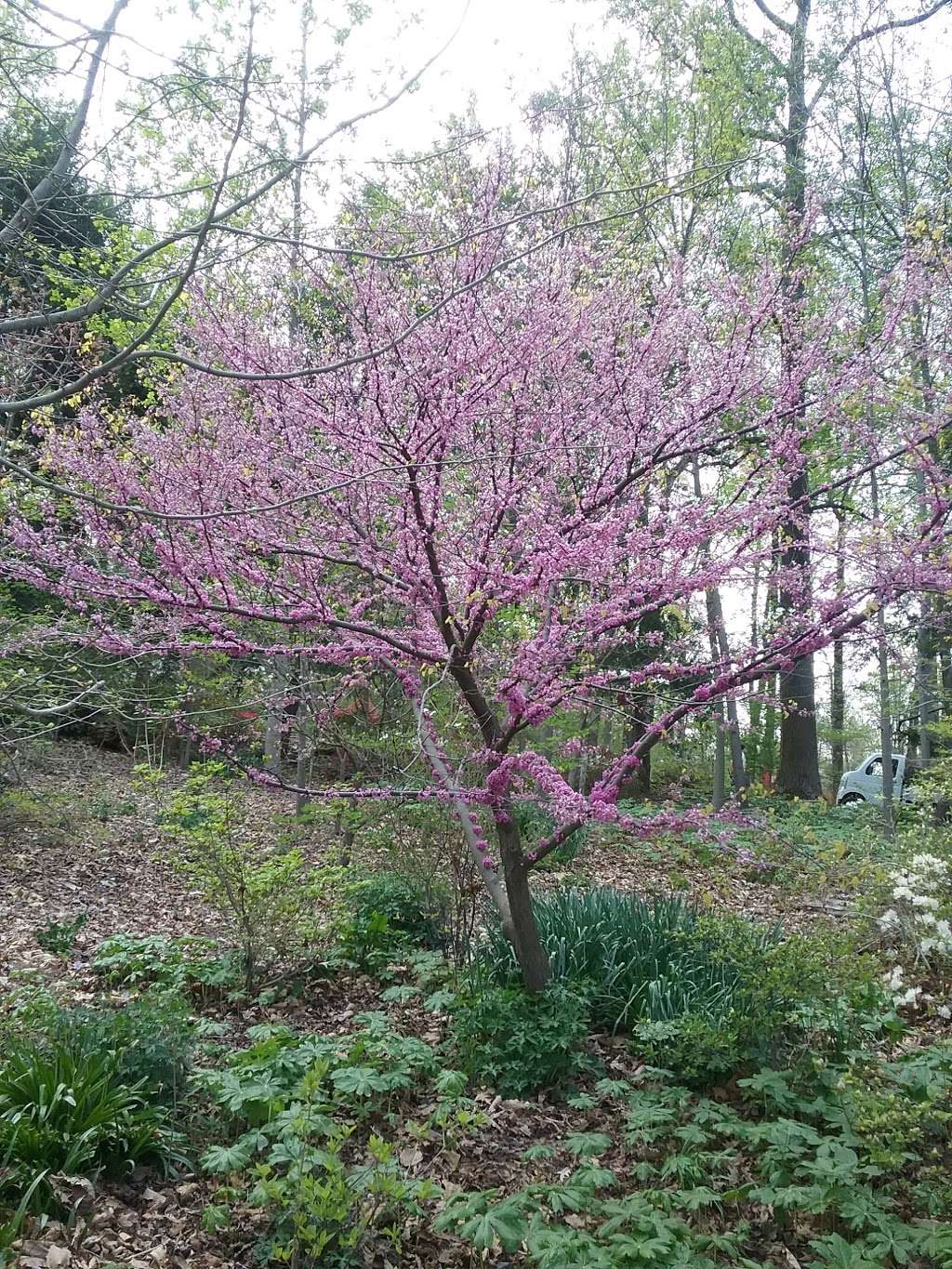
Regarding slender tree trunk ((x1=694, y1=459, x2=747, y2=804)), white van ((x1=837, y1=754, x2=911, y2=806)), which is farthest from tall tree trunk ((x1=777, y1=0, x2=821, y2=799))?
white van ((x1=837, y1=754, x2=911, y2=806))

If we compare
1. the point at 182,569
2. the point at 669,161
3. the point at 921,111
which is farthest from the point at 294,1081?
the point at 669,161

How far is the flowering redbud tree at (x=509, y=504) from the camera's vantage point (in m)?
3.65

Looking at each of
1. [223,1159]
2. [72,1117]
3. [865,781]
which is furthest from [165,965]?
[865,781]

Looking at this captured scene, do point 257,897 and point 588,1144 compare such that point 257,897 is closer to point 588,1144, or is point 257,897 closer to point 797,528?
point 588,1144

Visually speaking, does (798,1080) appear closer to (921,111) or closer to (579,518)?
(579,518)

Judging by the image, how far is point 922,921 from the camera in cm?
366

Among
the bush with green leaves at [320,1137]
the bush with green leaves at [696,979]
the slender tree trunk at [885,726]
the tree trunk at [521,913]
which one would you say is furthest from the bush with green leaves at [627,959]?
the slender tree trunk at [885,726]

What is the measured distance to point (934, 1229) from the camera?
226 cm

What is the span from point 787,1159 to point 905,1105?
0.42 metres

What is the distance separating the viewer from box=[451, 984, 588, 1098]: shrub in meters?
3.61

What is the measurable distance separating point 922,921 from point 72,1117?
11.3ft

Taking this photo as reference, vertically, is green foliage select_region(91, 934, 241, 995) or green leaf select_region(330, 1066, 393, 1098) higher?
green leaf select_region(330, 1066, 393, 1098)

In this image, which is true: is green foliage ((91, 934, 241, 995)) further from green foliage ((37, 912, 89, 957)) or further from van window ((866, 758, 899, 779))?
van window ((866, 758, 899, 779))

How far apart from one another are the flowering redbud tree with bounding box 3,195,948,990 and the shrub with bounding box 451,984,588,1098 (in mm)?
206
